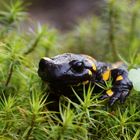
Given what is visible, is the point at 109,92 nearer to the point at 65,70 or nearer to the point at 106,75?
the point at 106,75

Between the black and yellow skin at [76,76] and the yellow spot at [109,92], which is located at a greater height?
the black and yellow skin at [76,76]

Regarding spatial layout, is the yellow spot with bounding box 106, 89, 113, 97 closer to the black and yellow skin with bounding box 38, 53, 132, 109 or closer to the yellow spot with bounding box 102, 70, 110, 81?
the black and yellow skin with bounding box 38, 53, 132, 109

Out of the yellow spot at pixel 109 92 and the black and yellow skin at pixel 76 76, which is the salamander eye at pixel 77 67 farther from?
the yellow spot at pixel 109 92

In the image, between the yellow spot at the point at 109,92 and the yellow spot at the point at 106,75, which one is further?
the yellow spot at the point at 106,75

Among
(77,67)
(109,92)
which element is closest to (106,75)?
(109,92)

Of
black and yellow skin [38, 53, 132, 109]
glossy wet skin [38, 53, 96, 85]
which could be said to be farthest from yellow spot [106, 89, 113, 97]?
glossy wet skin [38, 53, 96, 85]

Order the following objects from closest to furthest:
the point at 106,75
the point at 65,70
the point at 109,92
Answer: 1. the point at 65,70
2. the point at 109,92
3. the point at 106,75

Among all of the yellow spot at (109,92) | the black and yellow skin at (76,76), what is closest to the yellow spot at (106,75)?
the black and yellow skin at (76,76)

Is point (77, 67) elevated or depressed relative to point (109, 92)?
elevated
